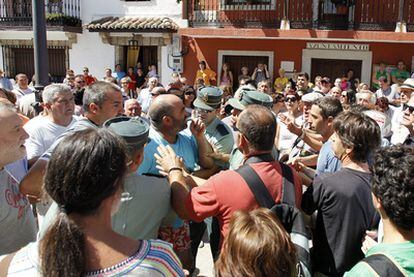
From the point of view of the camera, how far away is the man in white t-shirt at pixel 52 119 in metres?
3.76

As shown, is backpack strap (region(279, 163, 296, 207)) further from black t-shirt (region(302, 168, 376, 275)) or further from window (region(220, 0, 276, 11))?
window (region(220, 0, 276, 11))

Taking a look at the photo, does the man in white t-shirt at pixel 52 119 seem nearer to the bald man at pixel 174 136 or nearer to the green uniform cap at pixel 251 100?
the bald man at pixel 174 136

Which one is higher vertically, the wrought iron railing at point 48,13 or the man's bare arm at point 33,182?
the wrought iron railing at point 48,13

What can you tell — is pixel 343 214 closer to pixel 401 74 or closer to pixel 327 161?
pixel 327 161

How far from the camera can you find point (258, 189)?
221cm

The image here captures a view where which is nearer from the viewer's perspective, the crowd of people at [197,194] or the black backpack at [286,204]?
the crowd of people at [197,194]

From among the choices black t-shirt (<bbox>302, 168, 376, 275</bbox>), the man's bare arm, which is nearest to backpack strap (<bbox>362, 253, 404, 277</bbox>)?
black t-shirt (<bbox>302, 168, 376, 275</bbox>)

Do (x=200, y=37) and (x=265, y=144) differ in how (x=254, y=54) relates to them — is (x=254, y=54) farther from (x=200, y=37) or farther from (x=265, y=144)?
(x=265, y=144)

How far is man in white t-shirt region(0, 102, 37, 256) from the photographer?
7.40 ft

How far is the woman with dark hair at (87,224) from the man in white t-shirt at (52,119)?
2.46m

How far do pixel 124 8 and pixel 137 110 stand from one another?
10598mm

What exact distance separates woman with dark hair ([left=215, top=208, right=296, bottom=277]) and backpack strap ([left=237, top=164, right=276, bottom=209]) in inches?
23.4

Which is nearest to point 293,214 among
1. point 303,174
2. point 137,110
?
point 303,174

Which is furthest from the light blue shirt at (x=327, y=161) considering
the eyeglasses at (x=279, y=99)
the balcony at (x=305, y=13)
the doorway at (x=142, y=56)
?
the doorway at (x=142, y=56)
